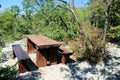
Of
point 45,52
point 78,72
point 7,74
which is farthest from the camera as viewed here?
point 45,52

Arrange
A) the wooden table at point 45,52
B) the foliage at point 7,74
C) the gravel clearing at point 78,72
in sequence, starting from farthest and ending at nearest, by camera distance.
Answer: the wooden table at point 45,52, the gravel clearing at point 78,72, the foliage at point 7,74

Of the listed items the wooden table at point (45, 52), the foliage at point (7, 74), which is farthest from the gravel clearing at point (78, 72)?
the wooden table at point (45, 52)

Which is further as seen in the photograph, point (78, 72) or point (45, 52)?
point (45, 52)

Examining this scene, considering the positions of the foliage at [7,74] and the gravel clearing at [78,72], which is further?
the gravel clearing at [78,72]

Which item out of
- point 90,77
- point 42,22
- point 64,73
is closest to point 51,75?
point 64,73

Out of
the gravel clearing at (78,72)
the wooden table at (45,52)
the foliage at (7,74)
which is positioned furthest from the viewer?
the wooden table at (45,52)

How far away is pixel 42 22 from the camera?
52.8 feet

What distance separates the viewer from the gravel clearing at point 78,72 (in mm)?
5980

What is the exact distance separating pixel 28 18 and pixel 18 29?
1670 millimetres

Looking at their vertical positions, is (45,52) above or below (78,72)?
above

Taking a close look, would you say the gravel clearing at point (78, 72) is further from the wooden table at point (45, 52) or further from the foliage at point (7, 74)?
the wooden table at point (45, 52)

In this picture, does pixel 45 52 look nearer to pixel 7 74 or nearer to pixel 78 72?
pixel 78 72

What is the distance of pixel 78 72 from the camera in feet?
21.0

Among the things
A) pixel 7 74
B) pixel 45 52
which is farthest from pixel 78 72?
pixel 7 74
